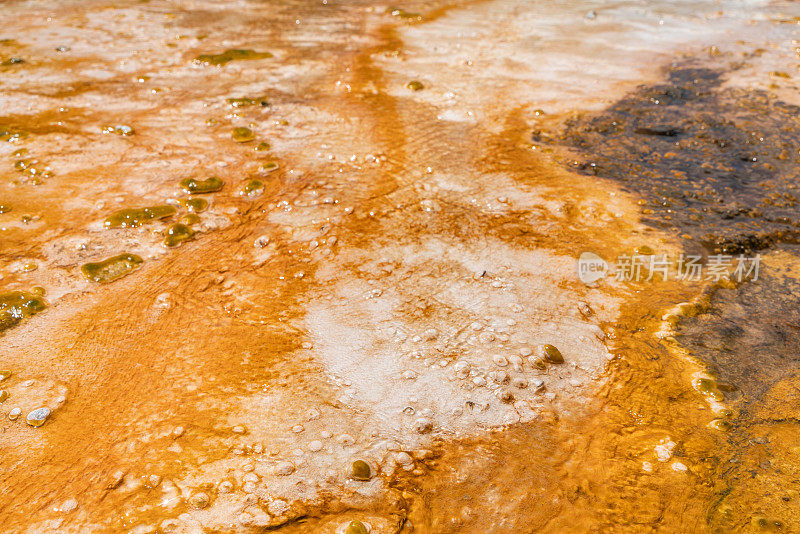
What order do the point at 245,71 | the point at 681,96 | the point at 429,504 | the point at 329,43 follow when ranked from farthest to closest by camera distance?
the point at 329,43 → the point at 245,71 → the point at 681,96 → the point at 429,504

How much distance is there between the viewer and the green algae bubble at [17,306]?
2.19m

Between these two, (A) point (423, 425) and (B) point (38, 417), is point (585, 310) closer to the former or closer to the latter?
(A) point (423, 425)

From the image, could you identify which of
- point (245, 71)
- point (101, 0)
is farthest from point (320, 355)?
point (101, 0)

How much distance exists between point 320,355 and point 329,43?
12.4 ft

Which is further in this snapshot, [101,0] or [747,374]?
[101,0]

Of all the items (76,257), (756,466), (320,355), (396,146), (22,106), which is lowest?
(756,466)

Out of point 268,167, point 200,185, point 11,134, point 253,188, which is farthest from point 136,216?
point 11,134

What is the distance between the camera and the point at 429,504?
1.64 meters

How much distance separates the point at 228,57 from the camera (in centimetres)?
462

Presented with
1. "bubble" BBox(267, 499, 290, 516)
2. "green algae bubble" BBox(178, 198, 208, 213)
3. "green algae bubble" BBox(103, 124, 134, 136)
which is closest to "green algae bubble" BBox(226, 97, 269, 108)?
"green algae bubble" BBox(103, 124, 134, 136)

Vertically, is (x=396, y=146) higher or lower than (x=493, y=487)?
higher

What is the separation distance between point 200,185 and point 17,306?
1131mm

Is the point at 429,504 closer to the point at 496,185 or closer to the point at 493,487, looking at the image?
the point at 493,487

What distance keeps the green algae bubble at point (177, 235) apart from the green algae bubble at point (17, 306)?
1.99ft
